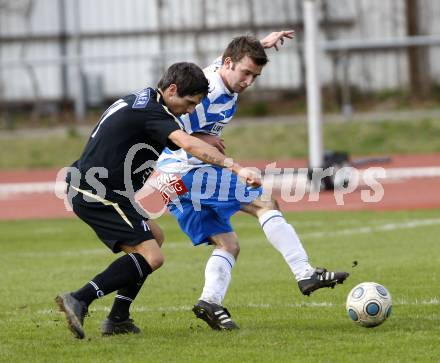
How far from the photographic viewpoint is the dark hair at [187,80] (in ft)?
24.9

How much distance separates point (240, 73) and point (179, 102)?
79 centimetres

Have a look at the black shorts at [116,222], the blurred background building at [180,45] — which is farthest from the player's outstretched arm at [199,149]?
the blurred background building at [180,45]

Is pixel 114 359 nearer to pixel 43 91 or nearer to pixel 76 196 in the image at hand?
pixel 76 196

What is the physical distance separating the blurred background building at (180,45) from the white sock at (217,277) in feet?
57.9

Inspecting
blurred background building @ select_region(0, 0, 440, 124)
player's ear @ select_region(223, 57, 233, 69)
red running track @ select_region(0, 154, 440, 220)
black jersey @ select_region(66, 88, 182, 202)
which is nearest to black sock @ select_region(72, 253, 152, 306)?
black jersey @ select_region(66, 88, 182, 202)

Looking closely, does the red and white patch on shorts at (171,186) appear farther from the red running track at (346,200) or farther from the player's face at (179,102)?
the red running track at (346,200)

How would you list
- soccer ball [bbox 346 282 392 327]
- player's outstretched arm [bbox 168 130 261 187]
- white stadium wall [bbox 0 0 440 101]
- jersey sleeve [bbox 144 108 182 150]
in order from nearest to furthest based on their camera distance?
player's outstretched arm [bbox 168 130 261 187] → jersey sleeve [bbox 144 108 182 150] → soccer ball [bbox 346 282 392 327] → white stadium wall [bbox 0 0 440 101]

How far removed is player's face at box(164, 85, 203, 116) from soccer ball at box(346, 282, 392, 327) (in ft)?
5.51

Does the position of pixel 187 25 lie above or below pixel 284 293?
above

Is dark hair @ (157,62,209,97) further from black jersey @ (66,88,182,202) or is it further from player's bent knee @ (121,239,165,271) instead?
player's bent knee @ (121,239,165,271)

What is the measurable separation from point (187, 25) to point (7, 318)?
2273 centimetres

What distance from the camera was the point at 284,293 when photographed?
9711 millimetres

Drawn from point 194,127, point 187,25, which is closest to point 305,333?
point 194,127

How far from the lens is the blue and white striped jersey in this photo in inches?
329
